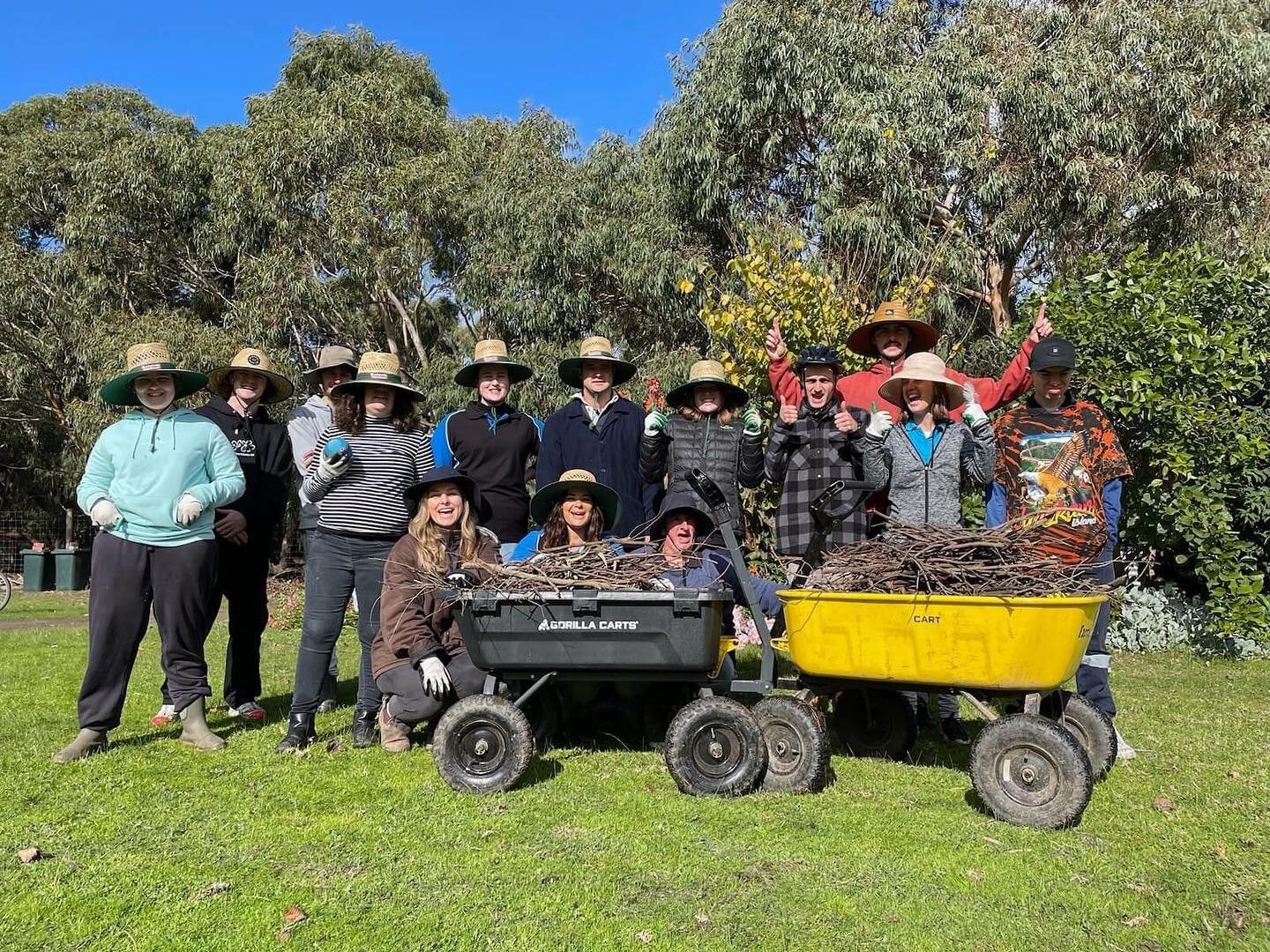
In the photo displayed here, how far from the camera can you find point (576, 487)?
4676 mm

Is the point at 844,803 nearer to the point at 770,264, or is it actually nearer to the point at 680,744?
the point at 680,744

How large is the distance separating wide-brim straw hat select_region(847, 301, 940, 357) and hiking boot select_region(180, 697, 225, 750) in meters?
3.74

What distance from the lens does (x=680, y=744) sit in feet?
12.6

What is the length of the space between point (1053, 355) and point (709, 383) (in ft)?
5.31

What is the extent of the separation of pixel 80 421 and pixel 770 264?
12819 mm

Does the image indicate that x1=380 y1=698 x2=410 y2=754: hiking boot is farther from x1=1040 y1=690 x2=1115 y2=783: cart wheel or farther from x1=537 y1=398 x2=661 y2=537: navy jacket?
x1=1040 y1=690 x2=1115 y2=783: cart wheel

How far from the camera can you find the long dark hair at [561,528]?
15.3 ft

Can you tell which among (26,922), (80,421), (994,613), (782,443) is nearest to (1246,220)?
(782,443)

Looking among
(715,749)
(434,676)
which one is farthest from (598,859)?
(434,676)

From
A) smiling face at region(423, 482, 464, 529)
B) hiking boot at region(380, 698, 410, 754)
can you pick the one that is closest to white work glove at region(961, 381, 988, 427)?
smiling face at region(423, 482, 464, 529)

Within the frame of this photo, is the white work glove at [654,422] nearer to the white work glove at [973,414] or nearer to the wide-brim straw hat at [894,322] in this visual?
the wide-brim straw hat at [894,322]

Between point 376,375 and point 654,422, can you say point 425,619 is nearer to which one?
point 376,375

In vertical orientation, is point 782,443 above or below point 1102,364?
below

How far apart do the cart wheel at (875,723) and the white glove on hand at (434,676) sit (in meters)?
1.84
